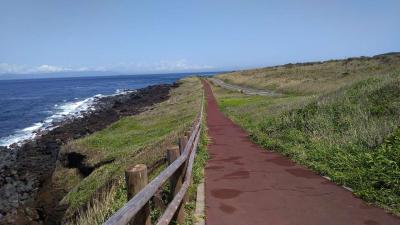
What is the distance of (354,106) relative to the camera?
16094 mm

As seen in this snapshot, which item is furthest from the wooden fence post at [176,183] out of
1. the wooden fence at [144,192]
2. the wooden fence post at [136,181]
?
the wooden fence post at [136,181]

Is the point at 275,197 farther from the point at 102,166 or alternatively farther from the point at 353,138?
the point at 102,166

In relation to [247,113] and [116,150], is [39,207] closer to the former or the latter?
[116,150]

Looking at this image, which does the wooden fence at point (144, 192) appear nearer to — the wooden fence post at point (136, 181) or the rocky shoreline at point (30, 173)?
the wooden fence post at point (136, 181)

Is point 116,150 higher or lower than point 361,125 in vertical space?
lower

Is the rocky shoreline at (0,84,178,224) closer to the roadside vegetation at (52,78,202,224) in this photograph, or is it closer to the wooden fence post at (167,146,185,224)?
the roadside vegetation at (52,78,202,224)

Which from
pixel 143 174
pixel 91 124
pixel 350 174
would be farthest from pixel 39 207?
pixel 91 124

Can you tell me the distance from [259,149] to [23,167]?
1771 cm

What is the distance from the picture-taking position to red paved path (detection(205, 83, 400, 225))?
7332 mm

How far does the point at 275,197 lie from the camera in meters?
8.80

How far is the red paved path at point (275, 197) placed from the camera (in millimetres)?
7332

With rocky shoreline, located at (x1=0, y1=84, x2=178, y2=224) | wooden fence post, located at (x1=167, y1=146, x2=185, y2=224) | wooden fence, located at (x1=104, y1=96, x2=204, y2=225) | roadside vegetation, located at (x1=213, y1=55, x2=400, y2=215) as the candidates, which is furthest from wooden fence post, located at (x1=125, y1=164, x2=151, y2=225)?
rocky shoreline, located at (x1=0, y1=84, x2=178, y2=224)

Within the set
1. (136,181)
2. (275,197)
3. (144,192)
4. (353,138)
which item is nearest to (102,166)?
(353,138)

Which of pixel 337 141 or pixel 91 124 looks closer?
pixel 337 141
